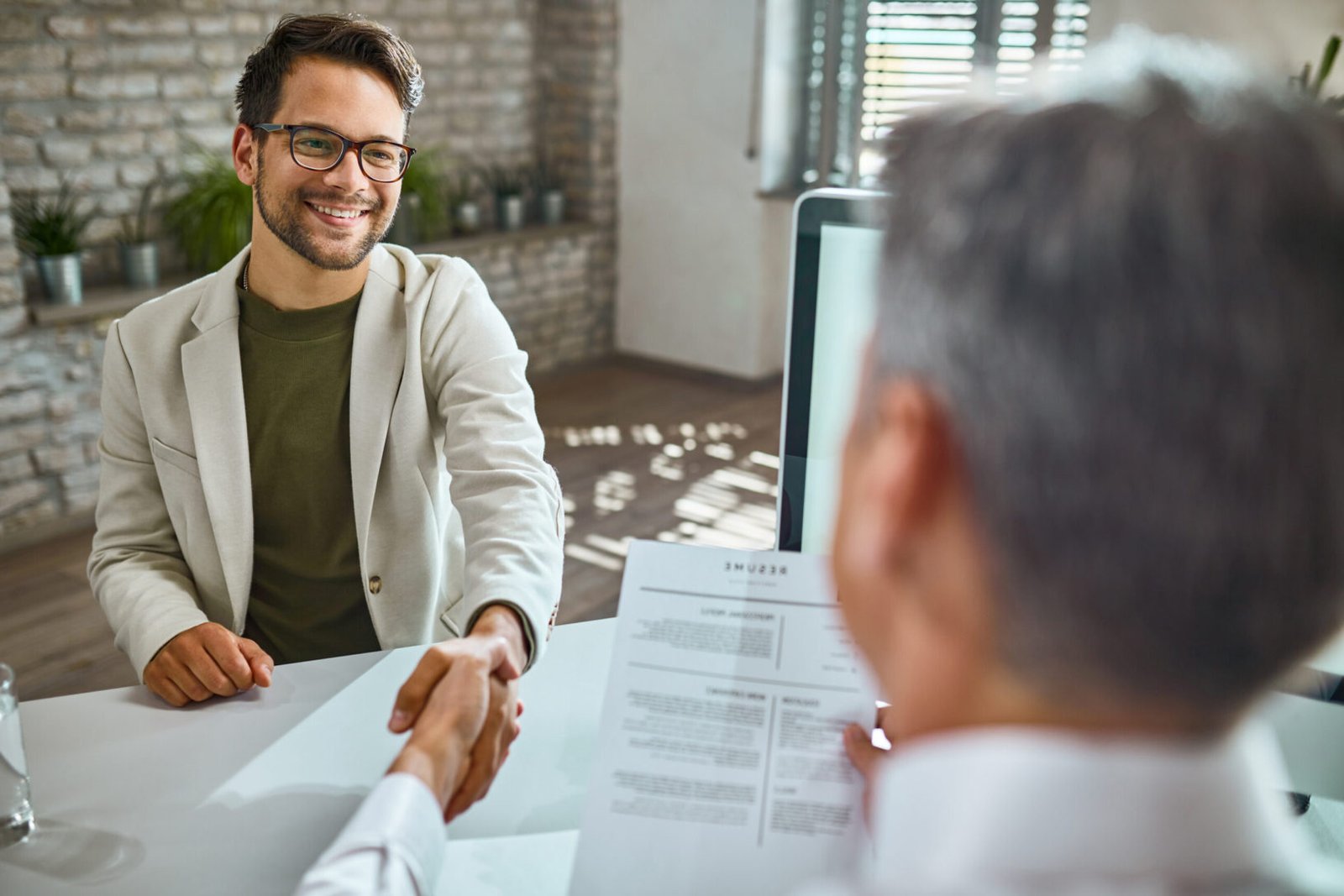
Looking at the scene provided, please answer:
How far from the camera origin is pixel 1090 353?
0.37 metres

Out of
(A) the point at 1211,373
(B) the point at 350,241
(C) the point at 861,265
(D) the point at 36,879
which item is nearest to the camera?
(A) the point at 1211,373

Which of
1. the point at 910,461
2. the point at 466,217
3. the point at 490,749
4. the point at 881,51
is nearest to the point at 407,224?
the point at 466,217

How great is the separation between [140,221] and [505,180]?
5.41 feet

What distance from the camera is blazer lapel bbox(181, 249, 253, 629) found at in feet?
4.23

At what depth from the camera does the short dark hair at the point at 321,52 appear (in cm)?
134

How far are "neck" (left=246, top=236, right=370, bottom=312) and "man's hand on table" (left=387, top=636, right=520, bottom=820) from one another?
0.63 metres

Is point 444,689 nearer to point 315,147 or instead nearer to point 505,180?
point 315,147

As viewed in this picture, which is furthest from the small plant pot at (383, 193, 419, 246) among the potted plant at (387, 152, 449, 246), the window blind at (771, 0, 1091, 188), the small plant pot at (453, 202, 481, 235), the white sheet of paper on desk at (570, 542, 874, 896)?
the white sheet of paper on desk at (570, 542, 874, 896)

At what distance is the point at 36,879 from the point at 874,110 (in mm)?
4294

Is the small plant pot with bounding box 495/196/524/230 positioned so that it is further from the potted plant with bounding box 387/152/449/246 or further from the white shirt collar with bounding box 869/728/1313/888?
the white shirt collar with bounding box 869/728/1313/888

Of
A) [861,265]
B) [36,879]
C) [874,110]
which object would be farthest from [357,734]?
[874,110]

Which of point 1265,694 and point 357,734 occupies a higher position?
point 1265,694

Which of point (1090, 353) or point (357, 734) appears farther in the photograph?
point (357, 734)

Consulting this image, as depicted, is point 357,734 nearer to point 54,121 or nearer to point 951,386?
point 951,386
